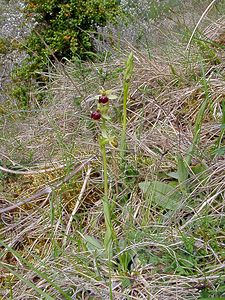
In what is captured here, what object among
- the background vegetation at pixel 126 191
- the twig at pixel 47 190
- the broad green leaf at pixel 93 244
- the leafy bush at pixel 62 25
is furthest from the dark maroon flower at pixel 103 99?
the leafy bush at pixel 62 25

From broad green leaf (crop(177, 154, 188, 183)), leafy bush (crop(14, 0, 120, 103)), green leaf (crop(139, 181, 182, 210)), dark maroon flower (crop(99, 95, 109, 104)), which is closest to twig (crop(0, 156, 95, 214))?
green leaf (crop(139, 181, 182, 210))

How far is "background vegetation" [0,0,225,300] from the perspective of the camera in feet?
4.62

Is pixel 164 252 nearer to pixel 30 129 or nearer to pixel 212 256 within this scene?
pixel 212 256

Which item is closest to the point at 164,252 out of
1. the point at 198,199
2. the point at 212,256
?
the point at 212,256

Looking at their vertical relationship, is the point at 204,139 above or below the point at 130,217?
below

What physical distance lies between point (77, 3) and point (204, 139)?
2877 millimetres

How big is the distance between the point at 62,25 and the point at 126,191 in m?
3.05

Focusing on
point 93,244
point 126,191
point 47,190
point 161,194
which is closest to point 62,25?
point 47,190

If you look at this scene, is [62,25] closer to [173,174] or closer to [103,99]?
[173,174]

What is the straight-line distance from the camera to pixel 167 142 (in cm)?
196

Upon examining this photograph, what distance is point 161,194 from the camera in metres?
1.69

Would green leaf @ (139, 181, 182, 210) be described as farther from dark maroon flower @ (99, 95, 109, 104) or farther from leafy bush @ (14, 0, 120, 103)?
leafy bush @ (14, 0, 120, 103)

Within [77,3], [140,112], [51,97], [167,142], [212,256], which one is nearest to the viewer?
[212,256]

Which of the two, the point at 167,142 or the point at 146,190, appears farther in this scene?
the point at 167,142
